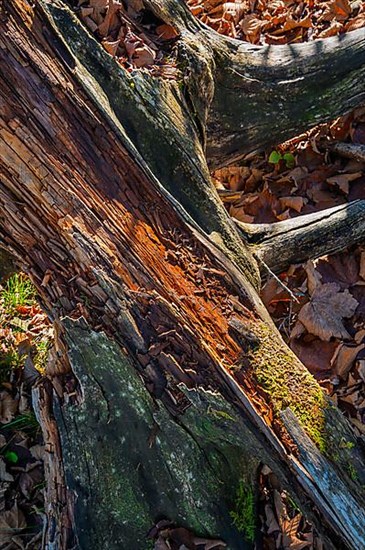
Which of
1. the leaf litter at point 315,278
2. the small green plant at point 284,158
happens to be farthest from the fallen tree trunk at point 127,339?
the small green plant at point 284,158

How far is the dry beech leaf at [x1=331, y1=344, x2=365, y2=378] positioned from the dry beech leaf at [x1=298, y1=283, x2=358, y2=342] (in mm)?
83

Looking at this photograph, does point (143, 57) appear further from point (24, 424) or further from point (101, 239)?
point (24, 424)

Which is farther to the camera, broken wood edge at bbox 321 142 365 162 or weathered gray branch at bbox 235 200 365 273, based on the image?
broken wood edge at bbox 321 142 365 162

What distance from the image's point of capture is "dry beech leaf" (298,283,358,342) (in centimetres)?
345

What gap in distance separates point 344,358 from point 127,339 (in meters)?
1.37

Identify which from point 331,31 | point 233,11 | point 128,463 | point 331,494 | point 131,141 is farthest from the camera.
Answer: point 233,11

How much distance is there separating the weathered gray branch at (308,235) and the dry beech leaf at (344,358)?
58 centimetres

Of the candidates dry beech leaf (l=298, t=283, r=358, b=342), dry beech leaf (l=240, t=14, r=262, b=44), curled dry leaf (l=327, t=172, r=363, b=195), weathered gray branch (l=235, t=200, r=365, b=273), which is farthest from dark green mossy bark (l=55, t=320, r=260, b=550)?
dry beech leaf (l=240, t=14, r=262, b=44)

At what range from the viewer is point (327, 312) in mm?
3502

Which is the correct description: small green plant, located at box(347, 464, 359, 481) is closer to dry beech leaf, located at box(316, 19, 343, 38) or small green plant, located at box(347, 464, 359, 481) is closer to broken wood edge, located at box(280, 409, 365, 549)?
broken wood edge, located at box(280, 409, 365, 549)

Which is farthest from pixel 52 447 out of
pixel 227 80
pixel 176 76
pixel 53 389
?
pixel 227 80

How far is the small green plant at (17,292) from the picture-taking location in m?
4.14

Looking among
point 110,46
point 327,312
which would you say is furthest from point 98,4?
point 327,312

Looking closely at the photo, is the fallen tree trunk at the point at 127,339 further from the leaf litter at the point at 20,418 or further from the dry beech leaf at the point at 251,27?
the dry beech leaf at the point at 251,27
